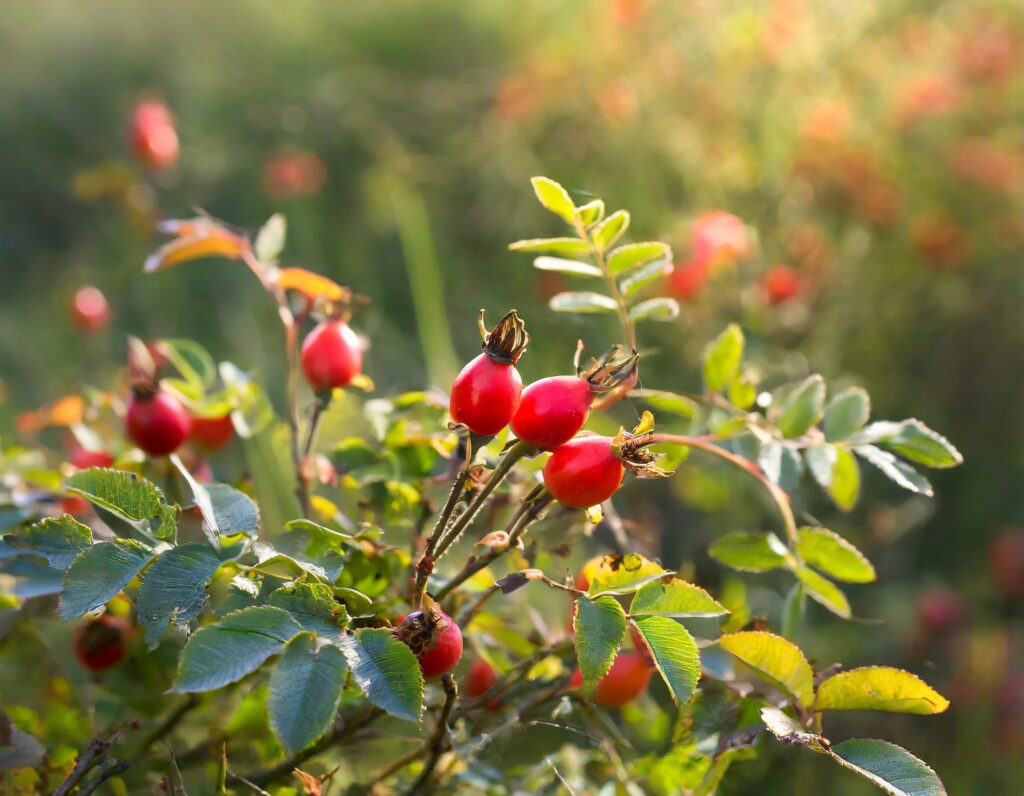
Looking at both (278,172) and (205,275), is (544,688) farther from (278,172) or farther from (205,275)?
(205,275)

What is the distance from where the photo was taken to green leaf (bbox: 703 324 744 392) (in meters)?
0.62

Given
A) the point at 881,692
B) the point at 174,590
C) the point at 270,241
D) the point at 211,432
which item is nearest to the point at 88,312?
the point at 211,432

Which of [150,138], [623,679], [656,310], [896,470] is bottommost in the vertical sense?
[623,679]

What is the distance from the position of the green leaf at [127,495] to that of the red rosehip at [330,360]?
158 millimetres

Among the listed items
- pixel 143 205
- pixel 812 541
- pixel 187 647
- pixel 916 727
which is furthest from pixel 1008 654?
pixel 143 205

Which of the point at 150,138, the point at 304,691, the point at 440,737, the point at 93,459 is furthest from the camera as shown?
the point at 150,138

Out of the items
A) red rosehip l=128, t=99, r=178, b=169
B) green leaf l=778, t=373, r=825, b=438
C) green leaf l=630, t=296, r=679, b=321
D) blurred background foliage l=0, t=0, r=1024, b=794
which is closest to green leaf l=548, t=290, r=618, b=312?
green leaf l=630, t=296, r=679, b=321

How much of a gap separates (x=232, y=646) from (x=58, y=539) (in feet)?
0.40

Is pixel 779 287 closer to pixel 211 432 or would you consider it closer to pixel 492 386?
pixel 211 432

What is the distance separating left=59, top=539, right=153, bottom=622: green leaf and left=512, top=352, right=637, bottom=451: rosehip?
0.55ft

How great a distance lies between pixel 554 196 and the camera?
1.70 ft

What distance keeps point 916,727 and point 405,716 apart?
3.65 feet

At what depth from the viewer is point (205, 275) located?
2.24 metres

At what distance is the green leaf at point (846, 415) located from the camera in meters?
0.58
